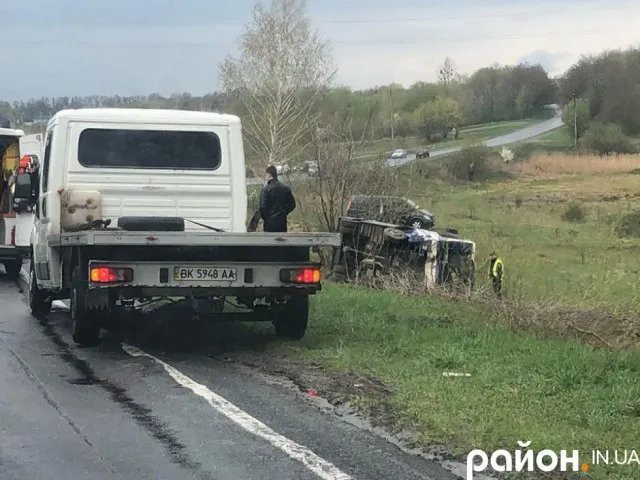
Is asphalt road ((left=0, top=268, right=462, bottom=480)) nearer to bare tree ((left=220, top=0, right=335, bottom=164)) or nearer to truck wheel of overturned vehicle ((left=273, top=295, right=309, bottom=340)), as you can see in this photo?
truck wheel of overturned vehicle ((left=273, top=295, right=309, bottom=340))

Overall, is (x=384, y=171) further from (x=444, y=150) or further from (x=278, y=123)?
(x=444, y=150)

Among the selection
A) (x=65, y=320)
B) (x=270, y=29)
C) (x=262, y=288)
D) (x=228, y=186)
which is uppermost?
(x=270, y=29)

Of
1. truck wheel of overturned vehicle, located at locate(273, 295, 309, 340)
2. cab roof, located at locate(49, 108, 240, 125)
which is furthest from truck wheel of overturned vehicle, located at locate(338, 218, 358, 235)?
truck wheel of overturned vehicle, located at locate(273, 295, 309, 340)

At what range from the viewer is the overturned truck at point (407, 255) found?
16.9m

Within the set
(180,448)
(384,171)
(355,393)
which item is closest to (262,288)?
(355,393)

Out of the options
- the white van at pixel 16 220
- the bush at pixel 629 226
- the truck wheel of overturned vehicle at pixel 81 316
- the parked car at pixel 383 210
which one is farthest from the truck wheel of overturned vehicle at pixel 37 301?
the bush at pixel 629 226

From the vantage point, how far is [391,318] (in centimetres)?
1149

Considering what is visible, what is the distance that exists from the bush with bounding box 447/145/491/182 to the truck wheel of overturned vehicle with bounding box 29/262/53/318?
4714 centimetres

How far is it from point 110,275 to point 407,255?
29.1ft

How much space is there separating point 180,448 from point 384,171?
15.9 meters

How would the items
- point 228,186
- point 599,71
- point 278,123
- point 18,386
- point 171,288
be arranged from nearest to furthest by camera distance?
point 18,386 < point 171,288 < point 228,186 < point 278,123 < point 599,71

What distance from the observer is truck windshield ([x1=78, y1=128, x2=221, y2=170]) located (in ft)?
36.3

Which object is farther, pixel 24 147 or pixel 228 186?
pixel 24 147

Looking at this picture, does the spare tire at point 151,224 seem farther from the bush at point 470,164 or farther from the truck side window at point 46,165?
the bush at point 470,164
